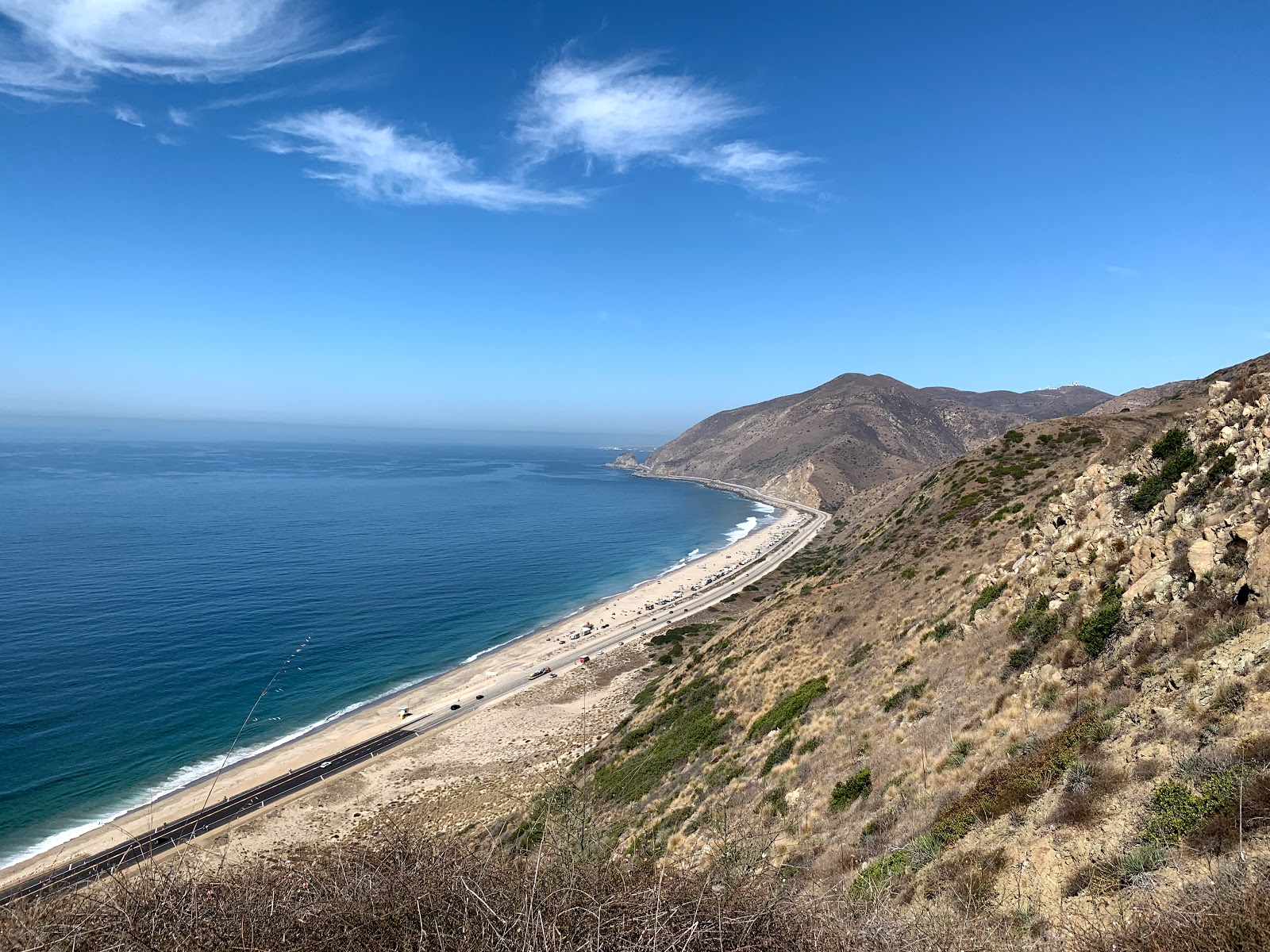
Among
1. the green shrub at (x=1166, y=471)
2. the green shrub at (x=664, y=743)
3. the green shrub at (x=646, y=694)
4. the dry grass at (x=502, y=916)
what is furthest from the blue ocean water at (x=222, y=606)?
the green shrub at (x=1166, y=471)

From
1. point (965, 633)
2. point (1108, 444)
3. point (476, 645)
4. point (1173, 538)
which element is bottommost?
point (476, 645)

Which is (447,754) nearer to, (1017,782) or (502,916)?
(1017,782)

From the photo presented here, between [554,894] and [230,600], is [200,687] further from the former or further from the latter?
[554,894]

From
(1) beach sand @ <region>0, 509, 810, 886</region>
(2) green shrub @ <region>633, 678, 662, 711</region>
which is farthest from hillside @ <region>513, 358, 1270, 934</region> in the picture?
(2) green shrub @ <region>633, 678, 662, 711</region>

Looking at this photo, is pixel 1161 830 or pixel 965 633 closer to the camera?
pixel 1161 830

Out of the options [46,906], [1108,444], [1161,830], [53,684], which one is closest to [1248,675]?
[1161,830]

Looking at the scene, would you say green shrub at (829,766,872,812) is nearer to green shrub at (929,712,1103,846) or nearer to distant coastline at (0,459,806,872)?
green shrub at (929,712,1103,846)

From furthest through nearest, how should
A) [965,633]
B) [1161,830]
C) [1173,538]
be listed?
[965,633], [1173,538], [1161,830]
